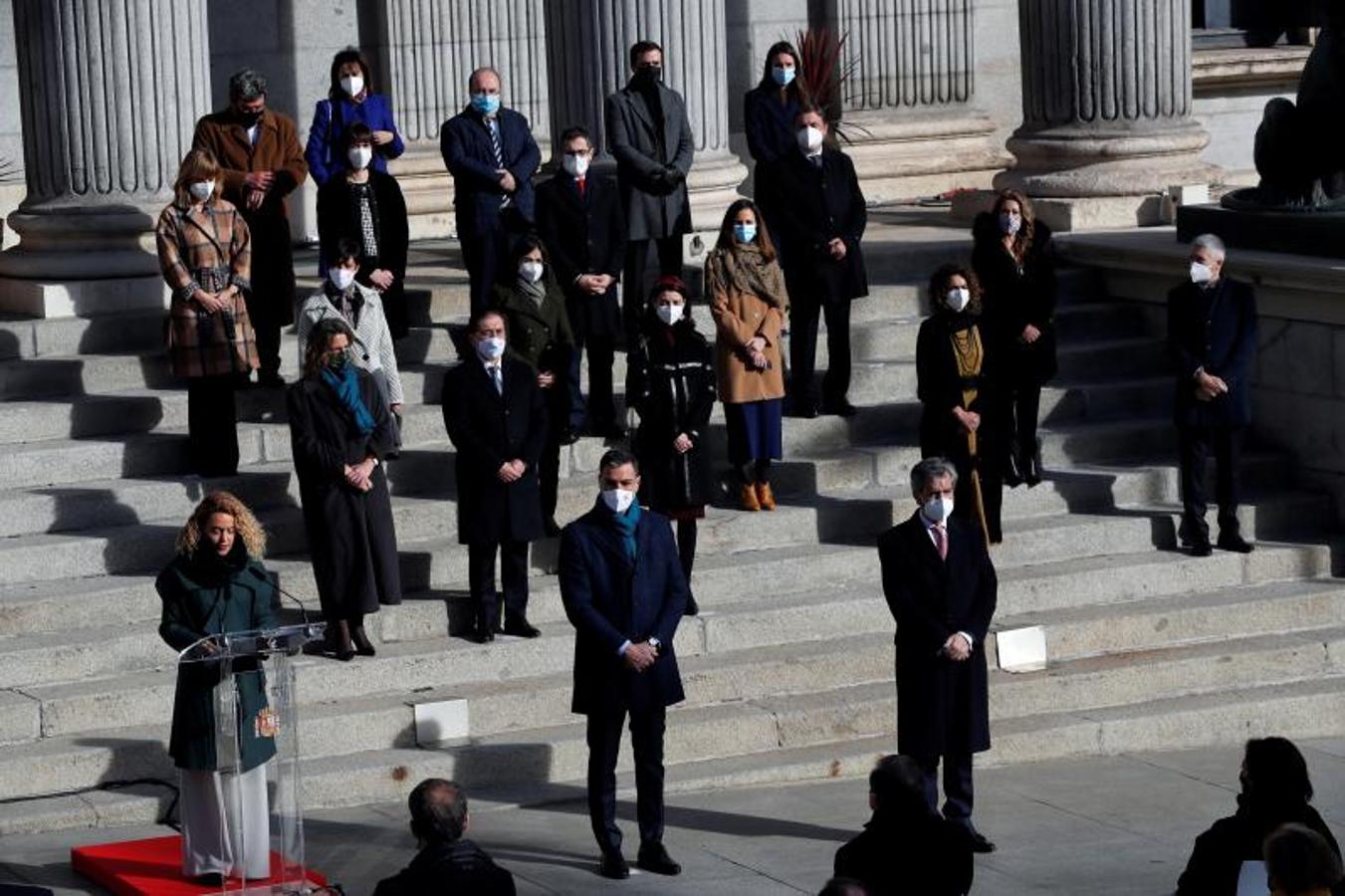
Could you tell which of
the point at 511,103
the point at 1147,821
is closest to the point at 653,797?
the point at 1147,821

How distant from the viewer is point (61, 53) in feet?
60.2

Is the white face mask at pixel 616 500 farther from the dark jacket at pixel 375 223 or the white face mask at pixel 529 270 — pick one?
the dark jacket at pixel 375 223

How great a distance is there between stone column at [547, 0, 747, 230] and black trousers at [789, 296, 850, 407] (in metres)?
1.61

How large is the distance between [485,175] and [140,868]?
5597mm

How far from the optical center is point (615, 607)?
A: 46.8 ft

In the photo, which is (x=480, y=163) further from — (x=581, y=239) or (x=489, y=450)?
(x=489, y=450)

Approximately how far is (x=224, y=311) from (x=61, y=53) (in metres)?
2.12

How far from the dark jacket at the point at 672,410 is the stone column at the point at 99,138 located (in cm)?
339

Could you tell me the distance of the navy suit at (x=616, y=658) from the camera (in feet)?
46.5

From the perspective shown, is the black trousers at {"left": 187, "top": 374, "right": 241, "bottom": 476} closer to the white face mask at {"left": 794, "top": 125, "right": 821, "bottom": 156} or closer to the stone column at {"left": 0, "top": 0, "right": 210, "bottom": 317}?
the stone column at {"left": 0, "top": 0, "right": 210, "bottom": 317}

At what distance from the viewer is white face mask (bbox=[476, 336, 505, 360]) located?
1627 cm

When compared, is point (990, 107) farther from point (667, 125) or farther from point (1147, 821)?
point (1147, 821)

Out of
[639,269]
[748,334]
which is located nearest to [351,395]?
[748,334]

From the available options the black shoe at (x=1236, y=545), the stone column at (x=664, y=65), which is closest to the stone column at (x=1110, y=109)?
the stone column at (x=664, y=65)
